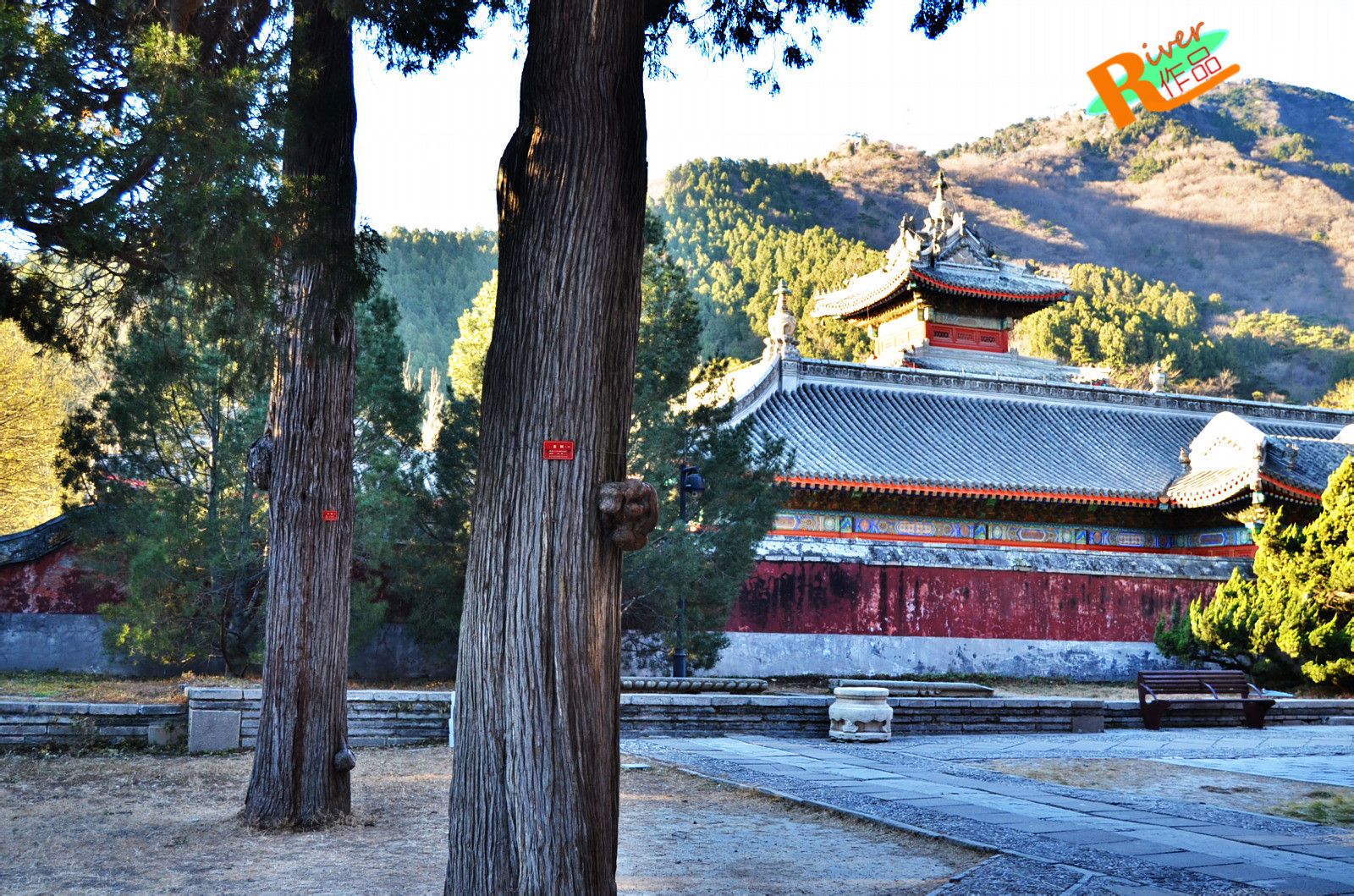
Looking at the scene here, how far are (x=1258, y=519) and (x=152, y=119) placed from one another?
21.6 m

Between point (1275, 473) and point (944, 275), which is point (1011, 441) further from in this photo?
point (944, 275)

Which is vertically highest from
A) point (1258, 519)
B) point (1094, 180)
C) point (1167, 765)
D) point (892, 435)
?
point (1094, 180)

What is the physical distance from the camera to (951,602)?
2064cm

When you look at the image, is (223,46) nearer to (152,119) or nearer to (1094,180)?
(152,119)

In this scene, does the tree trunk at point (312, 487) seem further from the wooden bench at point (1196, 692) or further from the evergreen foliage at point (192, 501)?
the wooden bench at point (1196, 692)

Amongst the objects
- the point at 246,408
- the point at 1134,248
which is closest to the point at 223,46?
the point at 246,408

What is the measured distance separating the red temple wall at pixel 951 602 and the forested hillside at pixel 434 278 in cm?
3918

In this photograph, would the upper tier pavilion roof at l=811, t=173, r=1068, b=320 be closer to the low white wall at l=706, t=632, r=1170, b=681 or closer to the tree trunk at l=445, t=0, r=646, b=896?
the low white wall at l=706, t=632, r=1170, b=681

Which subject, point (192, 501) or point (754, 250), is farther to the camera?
point (754, 250)

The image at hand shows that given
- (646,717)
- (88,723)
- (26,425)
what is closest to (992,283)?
(646,717)

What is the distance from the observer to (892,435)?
77.8ft

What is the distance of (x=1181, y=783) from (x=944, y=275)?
21.9 m

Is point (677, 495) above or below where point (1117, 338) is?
below

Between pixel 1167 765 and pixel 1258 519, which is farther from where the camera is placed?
pixel 1258 519
